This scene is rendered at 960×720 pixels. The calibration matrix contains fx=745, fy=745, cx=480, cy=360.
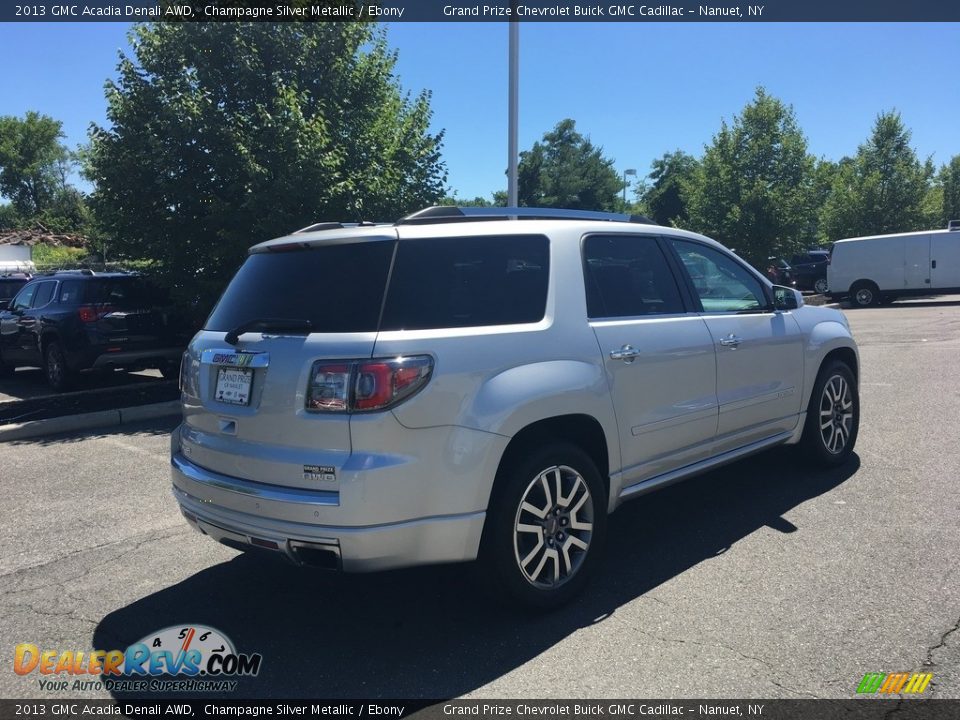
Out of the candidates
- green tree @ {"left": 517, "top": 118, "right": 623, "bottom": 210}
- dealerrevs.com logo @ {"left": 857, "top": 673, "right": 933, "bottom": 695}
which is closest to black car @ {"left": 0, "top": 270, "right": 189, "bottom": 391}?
dealerrevs.com logo @ {"left": 857, "top": 673, "right": 933, "bottom": 695}

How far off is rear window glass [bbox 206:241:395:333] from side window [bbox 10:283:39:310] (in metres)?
9.23

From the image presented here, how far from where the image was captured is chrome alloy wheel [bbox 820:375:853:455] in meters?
5.61

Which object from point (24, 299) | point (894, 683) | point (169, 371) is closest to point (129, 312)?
point (169, 371)

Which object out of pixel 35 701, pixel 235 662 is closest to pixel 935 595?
pixel 235 662

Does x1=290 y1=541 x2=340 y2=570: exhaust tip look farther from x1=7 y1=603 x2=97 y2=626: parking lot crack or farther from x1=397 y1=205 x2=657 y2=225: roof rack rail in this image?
x1=397 y1=205 x2=657 y2=225: roof rack rail

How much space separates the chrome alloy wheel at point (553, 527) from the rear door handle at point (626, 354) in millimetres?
650

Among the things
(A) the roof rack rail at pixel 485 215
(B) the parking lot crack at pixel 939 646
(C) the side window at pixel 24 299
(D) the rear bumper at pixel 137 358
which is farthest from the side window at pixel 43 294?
(B) the parking lot crack at pixel 939 646

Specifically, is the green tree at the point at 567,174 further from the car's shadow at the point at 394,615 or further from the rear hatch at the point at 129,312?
the car's shadow at the point at 394,615

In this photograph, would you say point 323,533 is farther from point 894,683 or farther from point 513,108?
point 513,108

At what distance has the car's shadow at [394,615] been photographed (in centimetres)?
311

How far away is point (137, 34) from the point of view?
10.1 metres

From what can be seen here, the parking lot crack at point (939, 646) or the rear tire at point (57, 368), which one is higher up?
the rear tire at point (57, 368)

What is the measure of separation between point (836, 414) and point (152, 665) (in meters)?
4.92

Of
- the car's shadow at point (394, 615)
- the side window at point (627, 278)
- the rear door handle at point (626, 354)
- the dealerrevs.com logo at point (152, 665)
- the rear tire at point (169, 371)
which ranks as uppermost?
the side window at point (627, 278)
